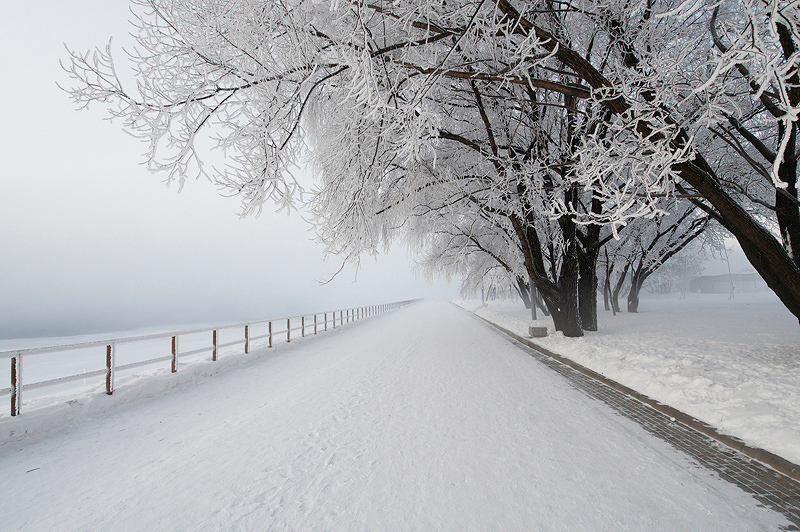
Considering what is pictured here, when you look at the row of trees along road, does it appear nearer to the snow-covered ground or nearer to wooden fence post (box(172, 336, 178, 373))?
the snow-covered ground

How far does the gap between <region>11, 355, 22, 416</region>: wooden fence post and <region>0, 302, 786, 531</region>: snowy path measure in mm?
550

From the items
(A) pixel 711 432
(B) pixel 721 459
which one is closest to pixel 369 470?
(B) pixel 721 459

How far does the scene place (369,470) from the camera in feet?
10.8

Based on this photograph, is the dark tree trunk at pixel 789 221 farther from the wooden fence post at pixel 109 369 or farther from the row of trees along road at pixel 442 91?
the wooden fence post at pixel 109 369

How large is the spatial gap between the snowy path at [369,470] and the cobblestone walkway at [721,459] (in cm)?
14

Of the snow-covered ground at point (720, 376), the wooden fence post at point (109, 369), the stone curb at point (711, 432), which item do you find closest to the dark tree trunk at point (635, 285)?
the snow-covered ground at point (720, 376)

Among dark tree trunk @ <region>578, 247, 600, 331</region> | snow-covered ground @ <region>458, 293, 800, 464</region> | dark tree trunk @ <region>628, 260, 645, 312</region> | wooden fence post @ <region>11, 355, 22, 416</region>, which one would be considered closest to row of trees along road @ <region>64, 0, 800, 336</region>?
snow-covered ground @ <region>458, 293, 800, 464</region>

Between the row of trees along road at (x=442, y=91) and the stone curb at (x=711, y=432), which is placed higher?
the row of trees along road at (x=442, y=91)

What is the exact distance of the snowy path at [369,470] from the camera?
8.57ft

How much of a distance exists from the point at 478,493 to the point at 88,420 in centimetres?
569

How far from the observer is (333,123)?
6.29 metres

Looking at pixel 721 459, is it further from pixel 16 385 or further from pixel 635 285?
pixel 635 285

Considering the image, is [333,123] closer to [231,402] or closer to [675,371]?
[231,402]

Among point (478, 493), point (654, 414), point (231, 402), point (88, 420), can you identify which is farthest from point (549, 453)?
point (88, 420)
